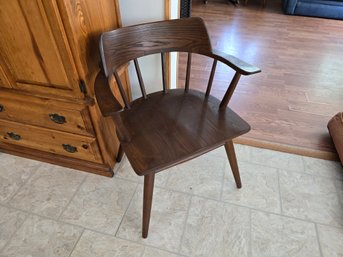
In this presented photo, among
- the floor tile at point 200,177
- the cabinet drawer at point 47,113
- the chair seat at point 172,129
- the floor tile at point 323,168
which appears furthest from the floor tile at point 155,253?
the floor tile at point 323,168

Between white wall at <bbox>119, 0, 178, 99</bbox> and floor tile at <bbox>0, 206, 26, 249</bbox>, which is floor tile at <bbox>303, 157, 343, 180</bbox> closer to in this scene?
white wall at <bbox>119, 0, 178, 99</bbox>

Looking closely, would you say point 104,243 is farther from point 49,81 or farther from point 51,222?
point 49,81

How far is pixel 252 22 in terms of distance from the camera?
324 centimetres

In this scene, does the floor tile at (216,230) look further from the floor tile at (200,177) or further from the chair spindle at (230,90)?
the chair spindle at (230,90)

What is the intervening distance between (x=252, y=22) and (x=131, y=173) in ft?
9.49

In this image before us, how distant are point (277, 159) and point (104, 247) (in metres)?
1.08

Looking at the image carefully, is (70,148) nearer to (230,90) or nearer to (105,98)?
(105,98)

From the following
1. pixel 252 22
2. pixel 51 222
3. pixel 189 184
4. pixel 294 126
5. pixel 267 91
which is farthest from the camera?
pixel 252 22

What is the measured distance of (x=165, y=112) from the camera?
1.09 metres

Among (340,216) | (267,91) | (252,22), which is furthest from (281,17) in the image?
(340,216)

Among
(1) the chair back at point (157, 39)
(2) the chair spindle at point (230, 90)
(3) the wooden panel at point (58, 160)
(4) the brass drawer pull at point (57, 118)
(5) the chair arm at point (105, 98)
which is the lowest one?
(3) the wooden panel at point (58, 160)

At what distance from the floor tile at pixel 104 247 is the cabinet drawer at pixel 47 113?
1.61ft

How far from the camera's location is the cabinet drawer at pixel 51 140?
3.97 feet

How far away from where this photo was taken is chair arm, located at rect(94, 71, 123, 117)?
0.73m
